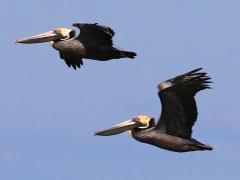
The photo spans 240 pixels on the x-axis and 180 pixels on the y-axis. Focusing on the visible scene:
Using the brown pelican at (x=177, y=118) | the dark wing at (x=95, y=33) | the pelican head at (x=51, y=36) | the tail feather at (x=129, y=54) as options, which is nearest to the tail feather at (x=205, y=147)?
the brown pelican at (x=177, y=118)

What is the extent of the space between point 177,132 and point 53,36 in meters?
6.07

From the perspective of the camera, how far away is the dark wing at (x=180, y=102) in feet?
80.8

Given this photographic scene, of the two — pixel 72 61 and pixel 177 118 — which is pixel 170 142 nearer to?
pixel 177 118

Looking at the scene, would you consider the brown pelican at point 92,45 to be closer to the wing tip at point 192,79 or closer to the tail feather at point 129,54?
the tail feather at point 129,54

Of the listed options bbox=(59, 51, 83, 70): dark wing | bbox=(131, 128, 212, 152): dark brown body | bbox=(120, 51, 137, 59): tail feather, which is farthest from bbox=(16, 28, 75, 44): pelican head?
bbox=(131, 128, 212, 152): dark brown body

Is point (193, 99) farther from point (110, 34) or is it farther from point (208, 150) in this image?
point (110, 34)

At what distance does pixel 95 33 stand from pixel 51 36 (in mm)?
2252

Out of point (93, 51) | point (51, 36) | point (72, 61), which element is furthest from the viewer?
point (72, 61)

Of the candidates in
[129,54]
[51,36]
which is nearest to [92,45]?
[129,54]

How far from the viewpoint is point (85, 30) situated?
28.2 meters

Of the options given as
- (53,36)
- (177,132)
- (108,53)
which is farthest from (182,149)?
(53,36)

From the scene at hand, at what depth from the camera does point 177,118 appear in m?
25.5

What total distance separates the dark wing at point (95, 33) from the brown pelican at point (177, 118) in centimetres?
292

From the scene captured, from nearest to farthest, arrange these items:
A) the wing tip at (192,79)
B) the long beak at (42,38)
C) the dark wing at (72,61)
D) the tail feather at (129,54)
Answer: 1. the wing tip at (192,79)
2. the tail feather at (129,54)
3. the long beak at (42,38)
4. the dark wing at (72,61)
